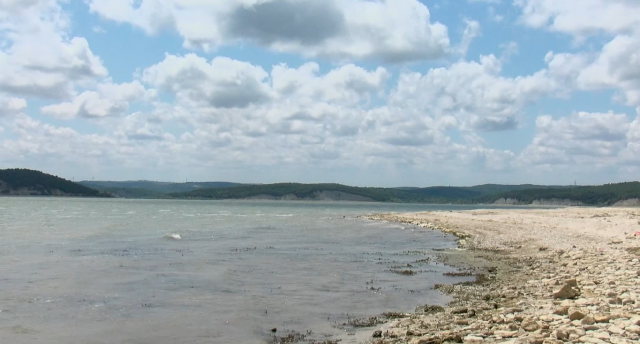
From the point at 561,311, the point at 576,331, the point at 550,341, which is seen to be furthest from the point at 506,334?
the point at 561,311

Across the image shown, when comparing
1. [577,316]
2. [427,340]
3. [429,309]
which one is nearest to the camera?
[427,340]

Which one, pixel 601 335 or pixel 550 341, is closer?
pixel 550 341

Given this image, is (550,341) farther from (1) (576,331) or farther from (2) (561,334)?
(1) (576,331)

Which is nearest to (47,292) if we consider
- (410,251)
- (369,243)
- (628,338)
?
(628,338)

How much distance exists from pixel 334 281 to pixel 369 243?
1969cm

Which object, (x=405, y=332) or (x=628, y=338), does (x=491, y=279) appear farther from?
(x=628, y=338)

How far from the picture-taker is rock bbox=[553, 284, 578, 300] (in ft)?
51.9

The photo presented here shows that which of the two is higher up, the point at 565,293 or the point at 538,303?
the point at 565,293

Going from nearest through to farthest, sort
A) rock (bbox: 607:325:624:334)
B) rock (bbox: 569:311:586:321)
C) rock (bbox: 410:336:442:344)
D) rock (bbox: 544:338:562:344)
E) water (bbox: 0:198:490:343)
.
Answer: rock (bbox: 544:338:562:344), rock (bbox: 607:325:624:334), rock (bbox: 410:336:442:344), rock (bbox: 569:311:586:321), water (bbox: 0:198:490:343)

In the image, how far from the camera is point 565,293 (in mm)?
15891

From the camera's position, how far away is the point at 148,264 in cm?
2862

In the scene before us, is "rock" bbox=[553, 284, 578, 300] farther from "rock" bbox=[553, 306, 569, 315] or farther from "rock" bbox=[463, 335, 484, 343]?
"rock" bbox=[463, 335, 484, 343]

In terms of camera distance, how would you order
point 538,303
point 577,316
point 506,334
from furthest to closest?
point 538,303
point 577,316
point 506,334

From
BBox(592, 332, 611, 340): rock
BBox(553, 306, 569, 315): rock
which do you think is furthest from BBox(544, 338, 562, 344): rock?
BBox(553, 306, 569, 315): rock
